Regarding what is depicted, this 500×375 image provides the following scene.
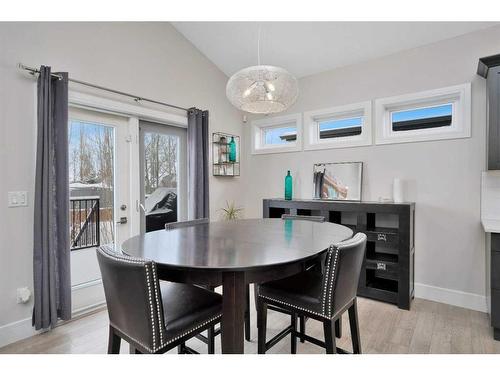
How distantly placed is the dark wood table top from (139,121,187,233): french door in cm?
140

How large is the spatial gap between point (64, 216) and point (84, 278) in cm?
78

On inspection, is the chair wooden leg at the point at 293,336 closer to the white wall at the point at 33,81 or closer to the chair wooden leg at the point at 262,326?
the chair wooden leg at the point at 262,326

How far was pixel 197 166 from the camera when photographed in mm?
3684

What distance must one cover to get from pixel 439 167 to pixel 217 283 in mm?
2768

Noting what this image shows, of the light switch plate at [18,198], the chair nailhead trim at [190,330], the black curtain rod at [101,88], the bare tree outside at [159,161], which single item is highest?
the black curtain rod at [101,88]

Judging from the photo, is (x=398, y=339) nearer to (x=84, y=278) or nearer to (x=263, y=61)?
(x=84, y=278)

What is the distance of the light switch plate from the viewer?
7.49 ft

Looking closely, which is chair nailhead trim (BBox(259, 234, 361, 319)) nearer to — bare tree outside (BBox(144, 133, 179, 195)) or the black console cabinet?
the black console cabinet

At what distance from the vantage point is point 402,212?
2.82m

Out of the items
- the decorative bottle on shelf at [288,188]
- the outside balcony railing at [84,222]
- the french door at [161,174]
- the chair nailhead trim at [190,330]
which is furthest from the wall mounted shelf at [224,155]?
the chair nailhead trim at [190,330]

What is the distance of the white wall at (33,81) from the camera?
227 cm

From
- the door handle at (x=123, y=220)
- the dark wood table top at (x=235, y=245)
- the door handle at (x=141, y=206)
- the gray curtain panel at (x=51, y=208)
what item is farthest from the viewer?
the door handle at (x=141, y=206)

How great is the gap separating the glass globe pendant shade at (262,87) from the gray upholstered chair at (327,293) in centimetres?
123
